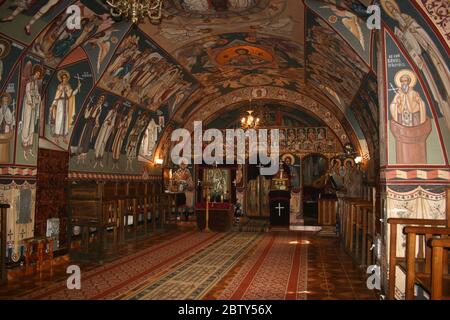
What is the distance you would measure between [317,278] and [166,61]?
748 cm

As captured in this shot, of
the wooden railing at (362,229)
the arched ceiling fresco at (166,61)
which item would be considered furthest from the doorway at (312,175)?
the wooden railing at (362,229)

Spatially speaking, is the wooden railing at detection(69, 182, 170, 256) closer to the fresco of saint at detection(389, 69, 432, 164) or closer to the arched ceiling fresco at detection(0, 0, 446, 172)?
the arched ceiling fresco at detection(0, 0, 446, 172)

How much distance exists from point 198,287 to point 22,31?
5453 mm

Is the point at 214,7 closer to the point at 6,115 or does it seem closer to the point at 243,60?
the point at 243,60

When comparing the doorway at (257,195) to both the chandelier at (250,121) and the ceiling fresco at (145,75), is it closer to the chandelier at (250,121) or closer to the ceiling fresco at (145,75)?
the chandelier at (250,121)

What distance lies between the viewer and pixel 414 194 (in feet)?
20.7

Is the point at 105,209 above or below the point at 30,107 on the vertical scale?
below

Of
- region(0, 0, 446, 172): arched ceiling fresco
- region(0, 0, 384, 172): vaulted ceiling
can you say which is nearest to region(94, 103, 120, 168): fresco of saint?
region(0, 0, 446, 172): arched ceiling fresco

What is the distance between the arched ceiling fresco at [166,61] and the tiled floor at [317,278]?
2.31 metres

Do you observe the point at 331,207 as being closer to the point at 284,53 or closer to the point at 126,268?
the point at 284,53

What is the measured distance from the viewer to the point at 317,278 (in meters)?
7.39

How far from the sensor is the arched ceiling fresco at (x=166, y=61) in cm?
783

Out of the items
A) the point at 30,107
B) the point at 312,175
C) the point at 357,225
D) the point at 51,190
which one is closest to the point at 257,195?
the point at 312,175

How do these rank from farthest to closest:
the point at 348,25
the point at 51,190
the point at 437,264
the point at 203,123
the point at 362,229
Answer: the point at 203,123 → the point at 51,190 → the point at 362,229 → the point at 348,25 → the point at 437,264
